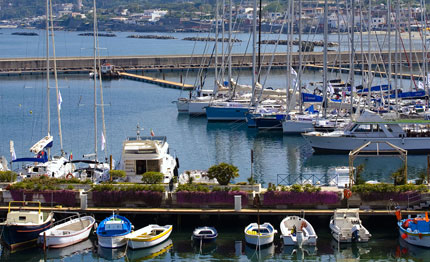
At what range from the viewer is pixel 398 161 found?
58.9 meters

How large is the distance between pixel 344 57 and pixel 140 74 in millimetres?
29077

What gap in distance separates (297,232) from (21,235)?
11.9 meters

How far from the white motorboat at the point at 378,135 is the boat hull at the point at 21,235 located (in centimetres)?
2631

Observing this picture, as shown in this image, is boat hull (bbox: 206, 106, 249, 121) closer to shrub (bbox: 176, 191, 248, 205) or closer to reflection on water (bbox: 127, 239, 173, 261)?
shrub (bbox: 176, 191, 248, 205)

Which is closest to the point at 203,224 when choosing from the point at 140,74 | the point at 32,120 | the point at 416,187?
the point at 416,187

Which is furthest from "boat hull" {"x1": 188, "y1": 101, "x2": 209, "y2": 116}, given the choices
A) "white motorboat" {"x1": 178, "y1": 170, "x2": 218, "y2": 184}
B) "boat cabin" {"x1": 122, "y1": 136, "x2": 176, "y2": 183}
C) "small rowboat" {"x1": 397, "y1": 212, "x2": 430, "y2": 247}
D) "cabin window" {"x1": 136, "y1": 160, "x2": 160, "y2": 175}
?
"small rowboat" {"x1": 397, "y1": 212, "x2": 430, "y2": 247}

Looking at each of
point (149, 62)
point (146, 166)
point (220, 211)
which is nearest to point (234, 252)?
point (220, 211)

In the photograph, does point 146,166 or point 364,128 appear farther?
point 364,128

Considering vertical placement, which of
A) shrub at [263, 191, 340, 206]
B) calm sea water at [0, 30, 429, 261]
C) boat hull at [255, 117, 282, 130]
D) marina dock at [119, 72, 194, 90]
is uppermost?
shrub at [263, 191, 340, 206]

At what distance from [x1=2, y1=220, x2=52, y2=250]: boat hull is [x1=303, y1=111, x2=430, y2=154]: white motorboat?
26307 millimetres

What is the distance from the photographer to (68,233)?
39.2m

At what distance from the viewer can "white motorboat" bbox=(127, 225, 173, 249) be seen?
126ft

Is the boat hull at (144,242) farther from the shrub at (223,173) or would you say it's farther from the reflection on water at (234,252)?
the shrub at (223,173)

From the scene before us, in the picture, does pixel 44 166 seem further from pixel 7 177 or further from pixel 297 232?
pixel 297 232
